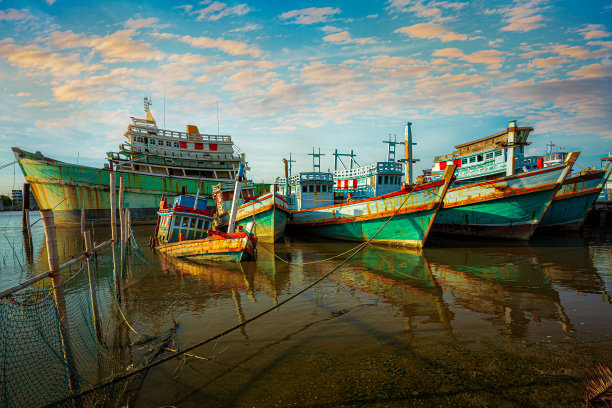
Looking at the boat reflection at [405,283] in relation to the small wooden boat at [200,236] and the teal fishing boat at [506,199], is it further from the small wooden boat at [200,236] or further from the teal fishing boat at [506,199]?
the teal fishing boat at [506,199]

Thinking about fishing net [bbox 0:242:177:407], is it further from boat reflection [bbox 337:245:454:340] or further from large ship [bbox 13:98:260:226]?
large ship [bbox 13:98:260:226]

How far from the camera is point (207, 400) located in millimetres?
4012

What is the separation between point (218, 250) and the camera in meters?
13.4

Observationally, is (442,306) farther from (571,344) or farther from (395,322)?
(571,344)

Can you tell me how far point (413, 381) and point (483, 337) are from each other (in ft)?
7.51

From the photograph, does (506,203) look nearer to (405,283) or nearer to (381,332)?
(405,283)

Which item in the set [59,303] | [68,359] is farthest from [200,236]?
[68,359]

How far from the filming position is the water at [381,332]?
4.08 meters

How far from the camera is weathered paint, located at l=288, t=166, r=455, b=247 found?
15.4 meters

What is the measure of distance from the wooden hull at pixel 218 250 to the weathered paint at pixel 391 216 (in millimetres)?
7110

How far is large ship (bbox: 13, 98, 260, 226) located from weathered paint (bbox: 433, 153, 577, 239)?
24728 mm

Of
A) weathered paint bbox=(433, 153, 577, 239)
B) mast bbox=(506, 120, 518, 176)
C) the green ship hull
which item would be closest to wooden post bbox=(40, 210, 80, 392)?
weathered paint bbox=(433, 153, 577, 239)

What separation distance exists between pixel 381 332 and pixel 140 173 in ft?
122

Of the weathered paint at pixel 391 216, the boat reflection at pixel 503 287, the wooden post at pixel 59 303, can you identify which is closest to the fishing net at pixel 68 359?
the wooden post at pixel 59 303
